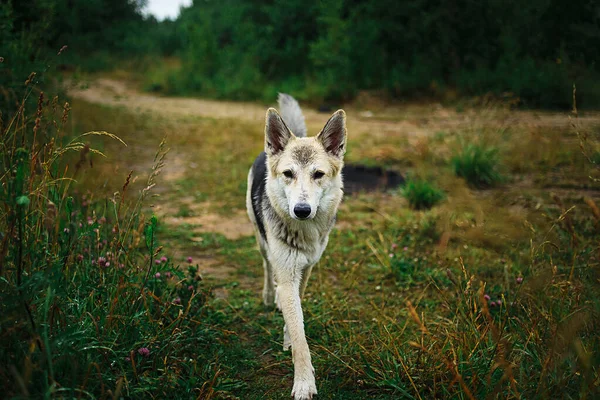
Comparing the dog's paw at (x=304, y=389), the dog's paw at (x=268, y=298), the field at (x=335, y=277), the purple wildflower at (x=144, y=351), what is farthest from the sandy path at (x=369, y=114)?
the purple wildflower at (x=144, y=351)

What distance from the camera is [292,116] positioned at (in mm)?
4344

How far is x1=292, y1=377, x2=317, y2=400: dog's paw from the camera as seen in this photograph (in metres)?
2.68

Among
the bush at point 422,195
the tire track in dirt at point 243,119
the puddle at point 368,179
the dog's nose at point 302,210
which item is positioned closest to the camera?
the dog's nose at point 302,210

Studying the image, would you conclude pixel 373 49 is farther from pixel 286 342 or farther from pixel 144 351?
pixel 144 351

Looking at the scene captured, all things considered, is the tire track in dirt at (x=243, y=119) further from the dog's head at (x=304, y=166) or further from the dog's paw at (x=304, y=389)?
the dog's paw at (x=304, y=389)

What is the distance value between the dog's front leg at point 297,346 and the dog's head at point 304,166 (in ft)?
1.74

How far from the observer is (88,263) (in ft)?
9.89

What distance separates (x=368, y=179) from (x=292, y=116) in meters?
3.56

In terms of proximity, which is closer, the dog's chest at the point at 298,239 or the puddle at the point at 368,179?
the dog's chest at the point at 298,239

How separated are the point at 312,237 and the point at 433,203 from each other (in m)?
3.37

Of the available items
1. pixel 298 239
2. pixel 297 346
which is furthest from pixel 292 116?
pixel 297 346

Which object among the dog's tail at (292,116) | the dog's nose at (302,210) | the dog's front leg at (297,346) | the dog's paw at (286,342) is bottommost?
the dog's paw at (286,342)

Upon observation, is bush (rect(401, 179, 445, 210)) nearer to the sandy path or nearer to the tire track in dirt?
the tire track in dirt

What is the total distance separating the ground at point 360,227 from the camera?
3199 mm
